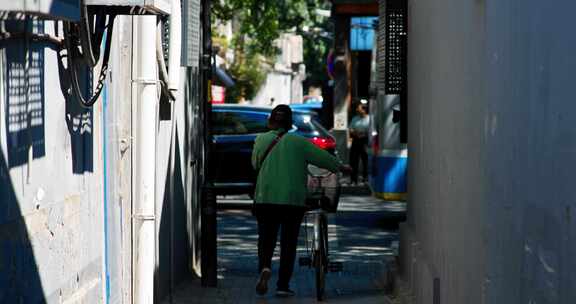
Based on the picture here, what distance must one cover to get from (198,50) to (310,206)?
180 cm

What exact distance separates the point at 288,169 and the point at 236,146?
10771 mm

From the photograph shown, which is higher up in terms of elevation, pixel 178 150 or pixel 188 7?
pixel 188 7

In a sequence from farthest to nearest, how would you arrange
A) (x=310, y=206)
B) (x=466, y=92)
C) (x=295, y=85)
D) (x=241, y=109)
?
(x=295, y=85) → (x=241, y=109) → (x=310, y=206) → (x=466, y=92)

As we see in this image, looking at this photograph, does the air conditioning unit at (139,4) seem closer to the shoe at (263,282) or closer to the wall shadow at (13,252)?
the wall shadow at (13,252)

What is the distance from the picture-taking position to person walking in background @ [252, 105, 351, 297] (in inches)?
474

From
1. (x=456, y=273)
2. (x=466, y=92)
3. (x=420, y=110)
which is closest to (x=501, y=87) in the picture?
(x=466, y=92)

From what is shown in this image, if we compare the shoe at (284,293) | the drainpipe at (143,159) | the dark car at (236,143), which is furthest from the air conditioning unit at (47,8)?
the dark car at (236,143)

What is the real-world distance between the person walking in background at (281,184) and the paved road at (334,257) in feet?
1.59

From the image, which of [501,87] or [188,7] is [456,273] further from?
[188,7]

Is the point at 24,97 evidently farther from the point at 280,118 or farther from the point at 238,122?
the point at 238,122

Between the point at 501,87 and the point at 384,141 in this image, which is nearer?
the point at 501,87

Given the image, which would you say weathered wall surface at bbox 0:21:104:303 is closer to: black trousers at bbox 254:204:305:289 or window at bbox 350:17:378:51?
black trousers at bbox 254:204:305:289

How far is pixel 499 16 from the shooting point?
6566 millimetres

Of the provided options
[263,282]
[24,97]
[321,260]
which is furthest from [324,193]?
[24,97]
